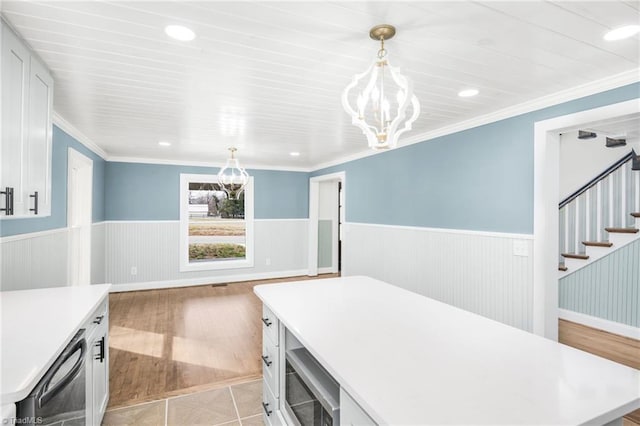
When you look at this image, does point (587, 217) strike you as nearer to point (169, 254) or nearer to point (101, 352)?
point (101, 352)

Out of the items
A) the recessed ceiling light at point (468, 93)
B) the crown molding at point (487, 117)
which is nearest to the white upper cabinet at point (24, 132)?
the crown molding at point (487, 117)

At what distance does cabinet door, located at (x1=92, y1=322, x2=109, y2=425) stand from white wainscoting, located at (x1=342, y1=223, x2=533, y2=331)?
9.91ft

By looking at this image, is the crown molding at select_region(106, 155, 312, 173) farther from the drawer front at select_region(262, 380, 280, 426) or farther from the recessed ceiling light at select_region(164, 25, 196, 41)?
the drawer front at select_region(262, 380, 280, 426)

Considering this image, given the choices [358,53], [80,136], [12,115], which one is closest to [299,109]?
[358,53]

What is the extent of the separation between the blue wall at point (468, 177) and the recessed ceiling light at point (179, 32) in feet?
8.49

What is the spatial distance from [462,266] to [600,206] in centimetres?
246

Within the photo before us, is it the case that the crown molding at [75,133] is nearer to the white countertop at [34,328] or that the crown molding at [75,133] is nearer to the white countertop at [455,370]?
the white countertop at [34,328]

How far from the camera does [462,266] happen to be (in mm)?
3271

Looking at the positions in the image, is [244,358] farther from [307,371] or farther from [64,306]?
[307,371]

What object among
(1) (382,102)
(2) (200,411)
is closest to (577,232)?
(1) (382,102)

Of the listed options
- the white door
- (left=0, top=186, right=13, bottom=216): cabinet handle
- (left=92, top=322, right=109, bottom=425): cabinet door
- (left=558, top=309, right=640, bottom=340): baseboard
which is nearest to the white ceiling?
(left=0, top=186, right=13, bottom=216): cabinet handle

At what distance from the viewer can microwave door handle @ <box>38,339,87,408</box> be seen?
3.76 ft

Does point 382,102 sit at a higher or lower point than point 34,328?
higher

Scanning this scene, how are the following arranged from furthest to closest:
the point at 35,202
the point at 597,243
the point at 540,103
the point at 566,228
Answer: the point at 566,228
the point at 597,243
the point at 540,103
the point at 35,202
